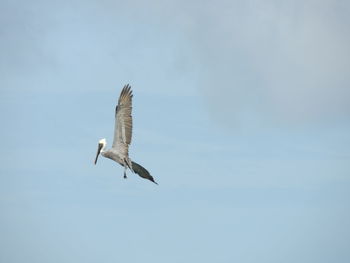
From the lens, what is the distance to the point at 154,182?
92938mm

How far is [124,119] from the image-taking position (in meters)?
92.4

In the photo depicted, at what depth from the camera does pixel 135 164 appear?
308ft

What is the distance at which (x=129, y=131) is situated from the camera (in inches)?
3642

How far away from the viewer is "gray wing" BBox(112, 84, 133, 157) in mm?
92375

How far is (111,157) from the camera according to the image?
93.7m

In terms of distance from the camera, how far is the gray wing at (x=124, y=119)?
303 ft

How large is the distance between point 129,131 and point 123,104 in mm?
1712

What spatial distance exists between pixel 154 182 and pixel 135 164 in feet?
5.98

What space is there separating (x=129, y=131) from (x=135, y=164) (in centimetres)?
244

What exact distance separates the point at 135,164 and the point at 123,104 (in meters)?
4.01

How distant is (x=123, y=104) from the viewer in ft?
303
